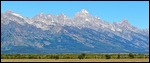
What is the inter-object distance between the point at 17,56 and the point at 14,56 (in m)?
1.23

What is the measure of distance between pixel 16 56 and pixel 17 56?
46 cm

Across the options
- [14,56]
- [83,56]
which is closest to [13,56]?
[14,56]

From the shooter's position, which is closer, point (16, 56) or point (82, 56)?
point (82, 56)

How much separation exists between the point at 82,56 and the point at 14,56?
25.4m

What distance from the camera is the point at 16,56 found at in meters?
144

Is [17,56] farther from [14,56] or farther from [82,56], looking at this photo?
[82,56]

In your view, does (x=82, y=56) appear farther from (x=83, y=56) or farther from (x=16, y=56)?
(x=16, y=56)

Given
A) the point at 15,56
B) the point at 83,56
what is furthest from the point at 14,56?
the point at 83,56

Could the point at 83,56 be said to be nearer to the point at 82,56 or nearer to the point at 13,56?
the point at 82,56

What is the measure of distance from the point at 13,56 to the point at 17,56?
1.38m

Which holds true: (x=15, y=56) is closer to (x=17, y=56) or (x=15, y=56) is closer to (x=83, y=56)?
(x=17, y=56)

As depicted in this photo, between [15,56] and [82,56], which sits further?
[15,56]

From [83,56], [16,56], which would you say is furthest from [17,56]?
[83,56]

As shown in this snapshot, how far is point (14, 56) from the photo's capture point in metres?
144
